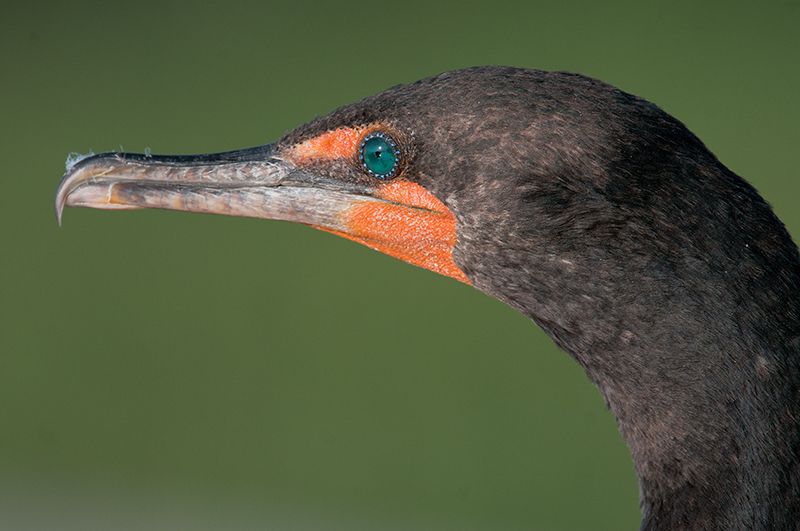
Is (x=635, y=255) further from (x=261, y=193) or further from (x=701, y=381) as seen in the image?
(x=261, y=193)

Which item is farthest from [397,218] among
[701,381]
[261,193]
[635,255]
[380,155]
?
[701,381]

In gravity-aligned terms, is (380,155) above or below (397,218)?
above

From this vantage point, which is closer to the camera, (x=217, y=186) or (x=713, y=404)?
(x=713, y=404)

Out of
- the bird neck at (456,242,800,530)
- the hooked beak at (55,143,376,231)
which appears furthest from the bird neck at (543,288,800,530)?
the hooked beak at (55,143,376,231)

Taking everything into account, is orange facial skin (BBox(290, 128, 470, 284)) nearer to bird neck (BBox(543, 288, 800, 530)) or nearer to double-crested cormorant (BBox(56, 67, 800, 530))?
double-crested cormorant (BBox(56, 67, 800, 530))

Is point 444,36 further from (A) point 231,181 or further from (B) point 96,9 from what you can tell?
(A) point 231,181

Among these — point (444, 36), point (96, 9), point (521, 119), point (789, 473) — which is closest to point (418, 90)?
point (521, 119)
